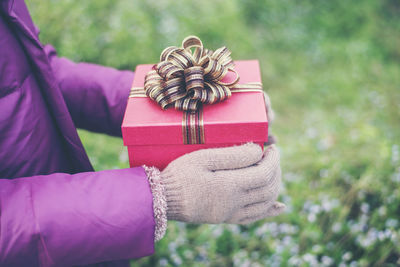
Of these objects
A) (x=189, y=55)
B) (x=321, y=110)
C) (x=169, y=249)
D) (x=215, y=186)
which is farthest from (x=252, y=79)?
(x=321, y=110)

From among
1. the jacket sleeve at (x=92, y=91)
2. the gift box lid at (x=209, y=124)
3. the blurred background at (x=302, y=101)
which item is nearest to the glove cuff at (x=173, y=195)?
the gift box lid at (x=209, y=124)

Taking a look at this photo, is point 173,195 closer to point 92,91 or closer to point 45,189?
point 45,189

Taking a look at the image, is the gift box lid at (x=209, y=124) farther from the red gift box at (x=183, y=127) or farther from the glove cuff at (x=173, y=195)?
the glove cuff at (x=173, y=195)

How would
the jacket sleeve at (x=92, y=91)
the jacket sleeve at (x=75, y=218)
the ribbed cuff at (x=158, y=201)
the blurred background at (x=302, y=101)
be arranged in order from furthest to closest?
the blurred background at (x=302, y=101), the jacket sleeve at (x=92, y=91), the ribbed cuff at (x=158, y=201), the jacket sleeve at (x=75, y=218)

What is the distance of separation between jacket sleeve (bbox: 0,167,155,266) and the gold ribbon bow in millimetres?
259

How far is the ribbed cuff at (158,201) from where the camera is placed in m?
1.09

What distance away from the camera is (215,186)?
113cm

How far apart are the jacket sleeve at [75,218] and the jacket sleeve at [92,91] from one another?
0.38 metres

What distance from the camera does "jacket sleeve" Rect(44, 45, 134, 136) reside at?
Answer: 140 cm

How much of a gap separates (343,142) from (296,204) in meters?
0.75

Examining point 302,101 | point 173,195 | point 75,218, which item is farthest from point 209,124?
point 302,101

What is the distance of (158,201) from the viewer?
1094 mm

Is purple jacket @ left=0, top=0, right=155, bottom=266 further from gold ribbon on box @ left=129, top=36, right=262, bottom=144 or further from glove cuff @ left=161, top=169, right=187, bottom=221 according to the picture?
gold ribbon on box @ left=129, top=36, right=262, bottom=144

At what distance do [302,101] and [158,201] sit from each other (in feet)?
8.81
